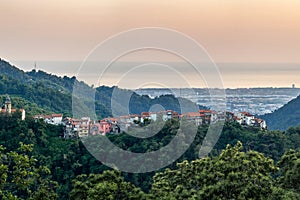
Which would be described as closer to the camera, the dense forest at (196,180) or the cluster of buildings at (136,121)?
the dense forest at (196,180)

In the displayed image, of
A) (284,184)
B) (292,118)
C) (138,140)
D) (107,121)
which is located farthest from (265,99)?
(284,184)

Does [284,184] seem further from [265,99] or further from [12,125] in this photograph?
[265,99]

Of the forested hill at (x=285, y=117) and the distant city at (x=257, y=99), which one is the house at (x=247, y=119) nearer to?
the distant city at (x=257, y=99)

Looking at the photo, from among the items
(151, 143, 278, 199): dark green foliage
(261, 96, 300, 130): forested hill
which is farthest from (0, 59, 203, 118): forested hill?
(151, 143, 278, 199): dark green foliage

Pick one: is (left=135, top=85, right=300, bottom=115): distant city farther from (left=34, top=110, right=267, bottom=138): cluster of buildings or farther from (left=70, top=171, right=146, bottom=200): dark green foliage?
(left=70, top=171, right=146, bottom=200): dark green foliage

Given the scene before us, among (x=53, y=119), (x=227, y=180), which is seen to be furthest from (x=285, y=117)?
(x=227, y=180)

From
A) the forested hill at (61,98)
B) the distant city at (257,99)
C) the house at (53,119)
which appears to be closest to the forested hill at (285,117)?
the distant city at (257,99)
